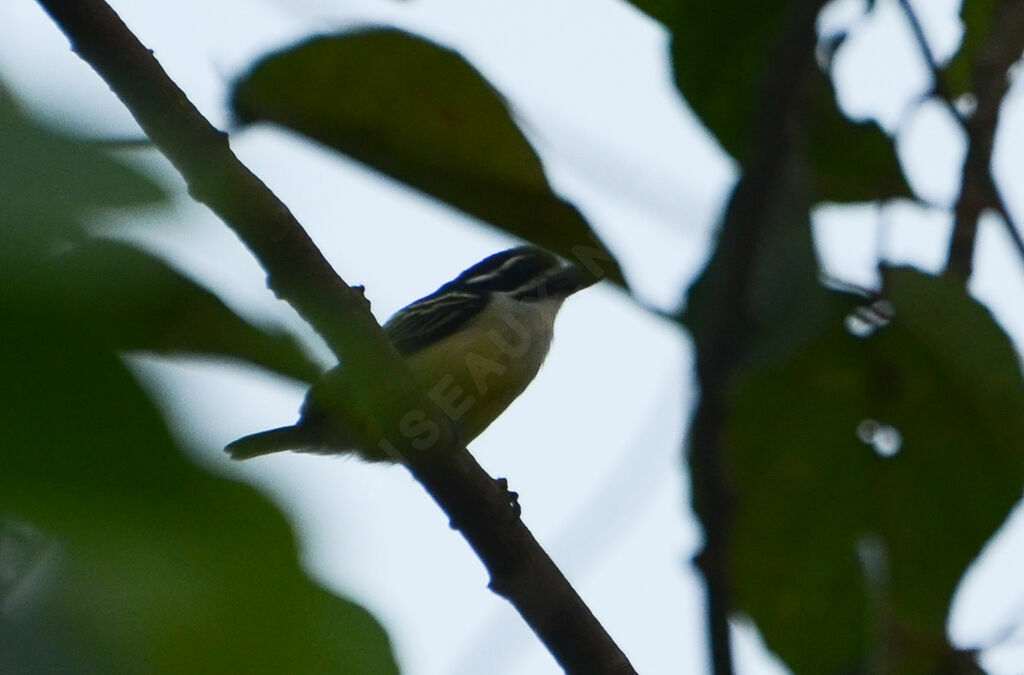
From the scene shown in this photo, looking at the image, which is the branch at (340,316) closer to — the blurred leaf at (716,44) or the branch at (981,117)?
the blurred leaf at (716,44)

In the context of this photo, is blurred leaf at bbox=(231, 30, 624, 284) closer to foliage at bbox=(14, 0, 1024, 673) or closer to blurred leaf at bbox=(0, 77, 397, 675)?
foliage at bbox=(14, 0, 1024, 673)

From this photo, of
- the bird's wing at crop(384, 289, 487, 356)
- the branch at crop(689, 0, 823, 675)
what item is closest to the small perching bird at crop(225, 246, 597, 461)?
the bird's wing at crop(384, 289, 487, 356)

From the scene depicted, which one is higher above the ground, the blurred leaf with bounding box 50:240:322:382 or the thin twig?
the blurred leaf with bounding box 50:240:322:382

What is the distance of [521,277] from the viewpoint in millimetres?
4996

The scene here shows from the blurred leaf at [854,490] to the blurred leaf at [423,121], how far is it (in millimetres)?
897

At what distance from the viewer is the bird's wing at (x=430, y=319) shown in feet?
14.3

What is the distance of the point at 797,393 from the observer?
2.54 meters

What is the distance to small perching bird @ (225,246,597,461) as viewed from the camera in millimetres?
3867

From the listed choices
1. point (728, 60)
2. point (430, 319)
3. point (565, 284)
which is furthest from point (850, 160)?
point (565, 284)

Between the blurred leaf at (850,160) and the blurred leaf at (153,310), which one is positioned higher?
the blurred leaf at (153,310)

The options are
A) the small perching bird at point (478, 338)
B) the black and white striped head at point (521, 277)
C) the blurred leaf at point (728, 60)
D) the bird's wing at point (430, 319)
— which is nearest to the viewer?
the blurred leaf at point (728, 60)

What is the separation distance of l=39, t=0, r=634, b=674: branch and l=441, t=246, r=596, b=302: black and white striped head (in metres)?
2.53

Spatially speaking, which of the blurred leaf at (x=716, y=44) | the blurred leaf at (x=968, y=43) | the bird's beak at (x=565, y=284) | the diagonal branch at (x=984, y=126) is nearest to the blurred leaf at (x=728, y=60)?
the blurred leaf at (x=716, y=44)

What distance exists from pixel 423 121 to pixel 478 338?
249 cm
